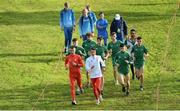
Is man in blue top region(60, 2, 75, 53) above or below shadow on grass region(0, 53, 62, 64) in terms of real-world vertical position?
above

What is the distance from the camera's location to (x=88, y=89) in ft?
69.3

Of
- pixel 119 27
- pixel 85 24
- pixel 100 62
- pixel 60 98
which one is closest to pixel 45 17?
pixel 85 24

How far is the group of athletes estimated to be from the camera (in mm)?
18875

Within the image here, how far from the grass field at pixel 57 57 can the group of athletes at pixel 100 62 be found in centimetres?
54

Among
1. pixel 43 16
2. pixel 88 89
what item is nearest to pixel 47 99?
pixel 88 89

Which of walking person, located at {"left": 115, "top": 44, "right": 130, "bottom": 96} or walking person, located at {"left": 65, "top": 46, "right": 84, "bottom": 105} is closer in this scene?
walking person, located at {"left": 65, "top": 46, "right": 84, "bottom": 105}

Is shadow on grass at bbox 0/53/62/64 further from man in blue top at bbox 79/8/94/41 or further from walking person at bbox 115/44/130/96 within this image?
walking person at bbox 115/44/130/96

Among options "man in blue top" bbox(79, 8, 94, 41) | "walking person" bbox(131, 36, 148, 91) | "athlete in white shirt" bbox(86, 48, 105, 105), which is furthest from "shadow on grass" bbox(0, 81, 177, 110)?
"man in blue top" bbox(79, 8, 94, 41)

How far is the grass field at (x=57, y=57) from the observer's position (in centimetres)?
1983

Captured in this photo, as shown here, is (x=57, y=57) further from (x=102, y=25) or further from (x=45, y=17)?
(x=45, y=17)

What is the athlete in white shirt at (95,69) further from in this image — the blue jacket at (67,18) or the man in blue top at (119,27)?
the blue jacket at (67,18)

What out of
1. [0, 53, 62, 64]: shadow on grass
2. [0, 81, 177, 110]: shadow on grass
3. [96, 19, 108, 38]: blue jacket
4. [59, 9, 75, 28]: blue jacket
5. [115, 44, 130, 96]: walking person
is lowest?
[0, 81, 177, 110]: shadow on grass

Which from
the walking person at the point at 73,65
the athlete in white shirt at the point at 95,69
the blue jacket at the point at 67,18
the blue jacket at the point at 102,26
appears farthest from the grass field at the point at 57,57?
the blue jacket at the point at 67,18

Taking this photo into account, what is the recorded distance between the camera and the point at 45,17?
35.0 metres
